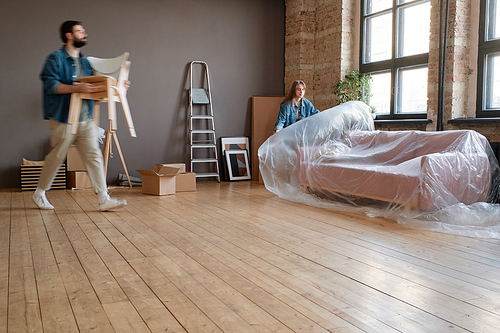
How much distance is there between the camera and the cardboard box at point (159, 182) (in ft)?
15.7

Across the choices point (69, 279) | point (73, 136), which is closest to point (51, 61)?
point (73, 136)

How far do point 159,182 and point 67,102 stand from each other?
4.92 ft

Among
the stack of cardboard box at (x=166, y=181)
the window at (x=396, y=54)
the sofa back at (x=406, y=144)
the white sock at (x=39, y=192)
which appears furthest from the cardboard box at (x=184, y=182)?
the window at (x=396, y=54)

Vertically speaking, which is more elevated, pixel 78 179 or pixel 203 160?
pixel 203 160

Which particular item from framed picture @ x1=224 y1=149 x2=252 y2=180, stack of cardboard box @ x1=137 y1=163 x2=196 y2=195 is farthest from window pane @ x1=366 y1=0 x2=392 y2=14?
stack of cardboard box @ x1=137 y1=163 x2=196 y2=195

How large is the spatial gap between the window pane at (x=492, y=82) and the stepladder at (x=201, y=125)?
11.2ft

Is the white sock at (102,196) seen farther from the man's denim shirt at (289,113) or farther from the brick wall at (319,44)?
the brick wall at (319,44)

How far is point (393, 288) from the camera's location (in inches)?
77.7

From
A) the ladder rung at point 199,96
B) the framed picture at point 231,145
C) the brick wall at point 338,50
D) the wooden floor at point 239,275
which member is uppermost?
the brick wall at point 338,50

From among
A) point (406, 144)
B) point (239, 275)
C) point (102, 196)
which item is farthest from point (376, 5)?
point (239, 275)

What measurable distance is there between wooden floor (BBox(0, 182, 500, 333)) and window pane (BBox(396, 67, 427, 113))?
2368 millimetres

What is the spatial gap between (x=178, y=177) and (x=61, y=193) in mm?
1329

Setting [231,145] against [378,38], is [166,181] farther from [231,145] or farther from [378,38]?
[378,38]

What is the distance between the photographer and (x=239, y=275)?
7.08 ft
